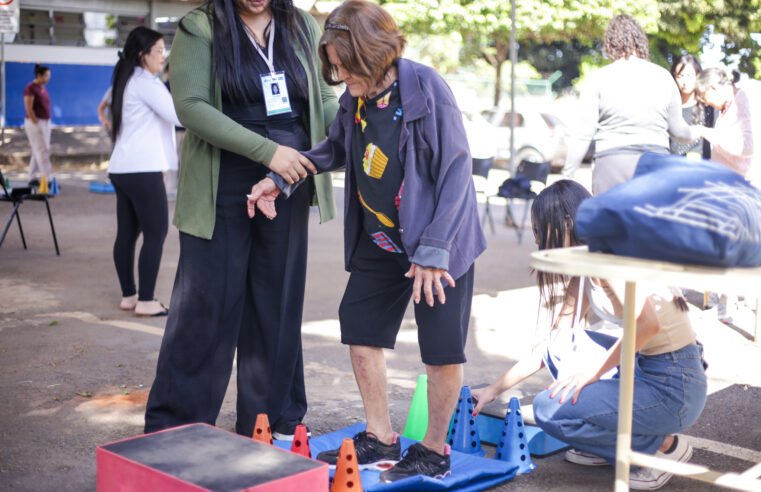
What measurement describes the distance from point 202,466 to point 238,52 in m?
1.77

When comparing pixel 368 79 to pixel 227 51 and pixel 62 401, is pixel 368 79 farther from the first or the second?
pixel 62 401

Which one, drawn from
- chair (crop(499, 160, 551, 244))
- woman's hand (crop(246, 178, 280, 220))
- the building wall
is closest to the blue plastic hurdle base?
woman's hand (crop(246, 178, 280, 220))

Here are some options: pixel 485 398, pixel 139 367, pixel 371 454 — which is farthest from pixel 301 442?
pixel 139 367

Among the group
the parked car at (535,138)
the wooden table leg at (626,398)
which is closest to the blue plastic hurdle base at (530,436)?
the wooden table leg at (626,398)

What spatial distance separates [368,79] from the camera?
349 cm

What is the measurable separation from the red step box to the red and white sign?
13.3m

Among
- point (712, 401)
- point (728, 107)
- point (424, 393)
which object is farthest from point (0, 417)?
point (728, 107)

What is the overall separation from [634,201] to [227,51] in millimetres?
1996

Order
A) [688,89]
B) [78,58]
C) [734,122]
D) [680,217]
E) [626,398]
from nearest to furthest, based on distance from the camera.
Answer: [680,217] → [626,398] → [734,122] → [688,89] → [78,58]

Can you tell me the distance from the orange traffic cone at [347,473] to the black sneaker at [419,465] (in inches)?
7.8

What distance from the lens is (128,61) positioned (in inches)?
274

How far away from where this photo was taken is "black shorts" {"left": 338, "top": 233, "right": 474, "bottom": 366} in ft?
11.9

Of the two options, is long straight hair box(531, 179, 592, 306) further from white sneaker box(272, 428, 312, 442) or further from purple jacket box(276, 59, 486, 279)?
white sneaker box(272, 428, 312, 442)

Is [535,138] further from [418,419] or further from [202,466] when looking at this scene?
[202,466]
